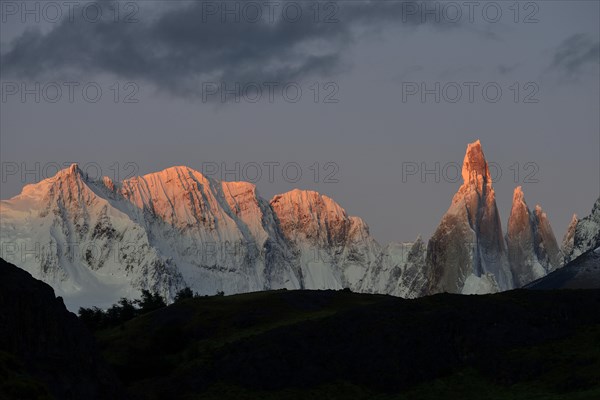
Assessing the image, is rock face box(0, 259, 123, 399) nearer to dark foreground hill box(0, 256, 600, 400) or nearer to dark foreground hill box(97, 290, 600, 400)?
dark foreground hill box(0, 256, 600, 400)

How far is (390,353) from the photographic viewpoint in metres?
94.3

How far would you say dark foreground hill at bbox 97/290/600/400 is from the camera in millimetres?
88562

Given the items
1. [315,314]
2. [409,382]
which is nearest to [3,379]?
[409,382]

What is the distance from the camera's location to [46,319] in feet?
233

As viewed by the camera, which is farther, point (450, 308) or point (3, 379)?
point (450, 308)

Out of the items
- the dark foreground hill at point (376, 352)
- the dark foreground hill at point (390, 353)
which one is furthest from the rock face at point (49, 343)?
the dark foreground hill at point (390, 353)

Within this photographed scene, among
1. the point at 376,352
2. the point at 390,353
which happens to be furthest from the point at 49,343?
the point at 390,353

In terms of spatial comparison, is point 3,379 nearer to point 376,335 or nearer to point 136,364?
point 136,364

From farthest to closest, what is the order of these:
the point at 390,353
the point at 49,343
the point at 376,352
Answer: the point at 376,352 → the point at 390,353 → the point at 49,343

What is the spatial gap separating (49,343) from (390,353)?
32.2 metres

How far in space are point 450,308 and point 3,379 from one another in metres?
51.5

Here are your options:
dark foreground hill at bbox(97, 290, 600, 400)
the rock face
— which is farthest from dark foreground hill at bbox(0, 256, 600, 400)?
the rock face

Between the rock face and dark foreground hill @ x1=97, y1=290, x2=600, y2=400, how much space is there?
7024mm

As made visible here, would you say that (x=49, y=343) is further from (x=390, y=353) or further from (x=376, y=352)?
(x=390, y=353)
